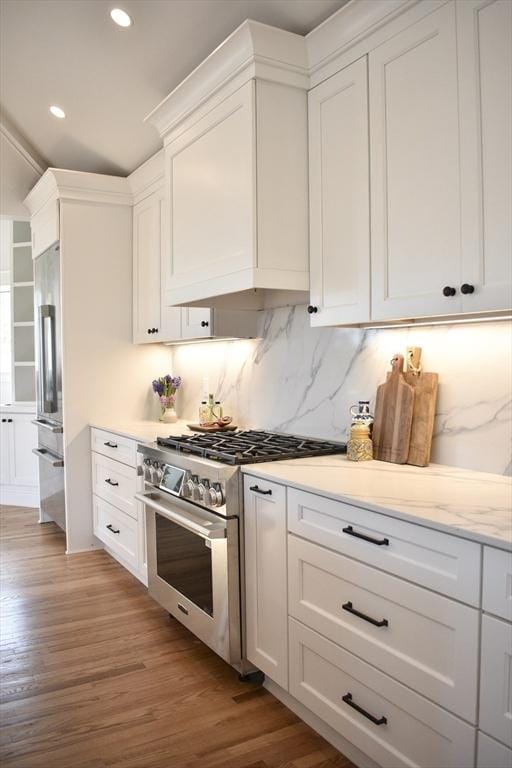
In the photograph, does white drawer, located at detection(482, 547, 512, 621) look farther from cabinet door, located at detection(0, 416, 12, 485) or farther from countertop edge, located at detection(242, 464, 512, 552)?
cabinet door, located at detection(0, 416, 12, 485)

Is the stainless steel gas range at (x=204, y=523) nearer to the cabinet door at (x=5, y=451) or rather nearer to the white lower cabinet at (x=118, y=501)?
the white lower cabinet at (x=118, y=501)

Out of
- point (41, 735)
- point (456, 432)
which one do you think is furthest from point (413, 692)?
point (41, 735)

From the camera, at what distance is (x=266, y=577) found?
7.39ft

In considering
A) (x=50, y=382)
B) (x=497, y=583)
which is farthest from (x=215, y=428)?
(x=497, y=583)

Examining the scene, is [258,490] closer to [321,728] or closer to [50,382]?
[321,728]

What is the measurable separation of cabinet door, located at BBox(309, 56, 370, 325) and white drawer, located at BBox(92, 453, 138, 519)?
167cm

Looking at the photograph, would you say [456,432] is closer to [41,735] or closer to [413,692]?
[413,692]

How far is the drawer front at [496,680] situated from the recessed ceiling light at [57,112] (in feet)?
12.4

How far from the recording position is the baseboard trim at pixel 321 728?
192cm

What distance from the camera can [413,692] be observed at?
5.24 feet

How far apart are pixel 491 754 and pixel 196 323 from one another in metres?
2.60

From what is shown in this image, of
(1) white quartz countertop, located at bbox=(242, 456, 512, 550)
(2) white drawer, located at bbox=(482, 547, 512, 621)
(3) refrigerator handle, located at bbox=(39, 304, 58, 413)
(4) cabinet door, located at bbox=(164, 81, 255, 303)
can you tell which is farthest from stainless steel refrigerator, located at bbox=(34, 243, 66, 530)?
(2) white drawer, located at bbox=(482, 547, 512, 621)

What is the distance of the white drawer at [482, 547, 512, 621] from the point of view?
1339 millimetres

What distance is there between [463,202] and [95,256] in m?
3.00
